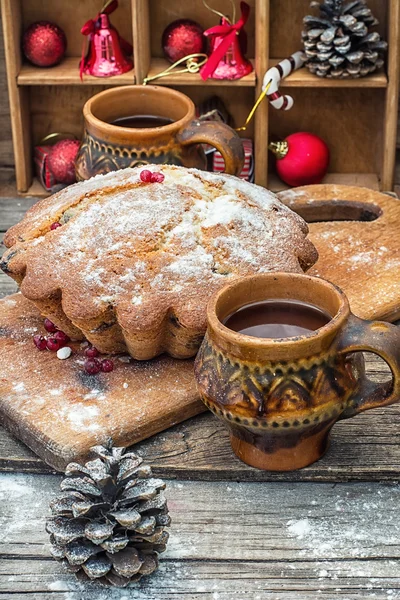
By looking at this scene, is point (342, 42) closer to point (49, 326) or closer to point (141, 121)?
point (141, 121)

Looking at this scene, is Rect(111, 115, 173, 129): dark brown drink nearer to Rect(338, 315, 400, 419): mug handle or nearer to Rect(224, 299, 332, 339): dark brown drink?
Rect(224, 299, 332, 339): dark brown drink

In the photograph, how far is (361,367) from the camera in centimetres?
136

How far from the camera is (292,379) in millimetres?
1283

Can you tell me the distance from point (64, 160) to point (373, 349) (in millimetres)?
1248

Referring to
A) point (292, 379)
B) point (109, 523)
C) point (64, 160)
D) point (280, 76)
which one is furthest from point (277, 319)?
point (64, 160)

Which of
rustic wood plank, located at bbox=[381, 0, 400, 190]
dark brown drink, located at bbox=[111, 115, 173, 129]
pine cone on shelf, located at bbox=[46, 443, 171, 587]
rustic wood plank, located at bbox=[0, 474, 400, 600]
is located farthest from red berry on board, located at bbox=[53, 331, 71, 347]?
rustic wood plank, located at bbox=[381, 0, 400, 190]

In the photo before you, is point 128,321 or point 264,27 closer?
point 128,321

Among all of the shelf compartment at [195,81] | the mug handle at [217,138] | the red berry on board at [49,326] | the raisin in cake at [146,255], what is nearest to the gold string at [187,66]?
→ the shelf compartment at [195,81]

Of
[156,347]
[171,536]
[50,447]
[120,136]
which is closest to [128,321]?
[156,347]

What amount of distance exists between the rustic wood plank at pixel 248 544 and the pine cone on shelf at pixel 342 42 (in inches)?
45.4

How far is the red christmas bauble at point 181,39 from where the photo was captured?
2309mm

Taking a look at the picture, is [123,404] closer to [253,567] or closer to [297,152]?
[253,567]

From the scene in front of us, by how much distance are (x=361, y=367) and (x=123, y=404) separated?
36cm

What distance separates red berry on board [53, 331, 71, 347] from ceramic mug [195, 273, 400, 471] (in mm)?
320
